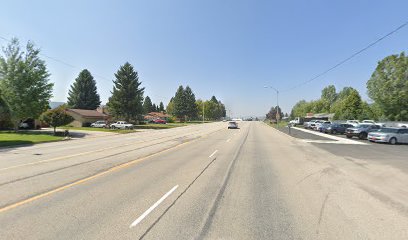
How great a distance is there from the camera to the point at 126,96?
7069 centimetres

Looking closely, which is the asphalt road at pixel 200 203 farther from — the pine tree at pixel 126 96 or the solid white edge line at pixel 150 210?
the pine tree at pixel 126 96

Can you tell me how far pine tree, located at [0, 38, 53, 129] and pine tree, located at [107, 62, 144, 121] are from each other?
2773 cm

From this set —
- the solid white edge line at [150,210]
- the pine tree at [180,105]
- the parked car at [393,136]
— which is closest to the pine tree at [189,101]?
the pine tree at [180,105]

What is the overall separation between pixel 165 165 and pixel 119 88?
2426 inches

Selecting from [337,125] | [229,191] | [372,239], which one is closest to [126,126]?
[337,125]

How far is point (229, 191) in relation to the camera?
27.3 ft

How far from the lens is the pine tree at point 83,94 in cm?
8631

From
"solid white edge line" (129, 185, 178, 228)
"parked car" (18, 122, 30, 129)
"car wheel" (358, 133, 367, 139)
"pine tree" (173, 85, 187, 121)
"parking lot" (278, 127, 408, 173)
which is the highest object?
"pine tree" (173, 85, 187, 121)

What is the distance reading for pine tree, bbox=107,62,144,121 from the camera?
70.2m

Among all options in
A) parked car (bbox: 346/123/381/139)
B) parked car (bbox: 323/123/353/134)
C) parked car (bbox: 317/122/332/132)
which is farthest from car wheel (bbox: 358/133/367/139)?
parked car (bbox: 317/122/332/132)

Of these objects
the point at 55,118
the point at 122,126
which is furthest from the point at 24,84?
the point at 122,126

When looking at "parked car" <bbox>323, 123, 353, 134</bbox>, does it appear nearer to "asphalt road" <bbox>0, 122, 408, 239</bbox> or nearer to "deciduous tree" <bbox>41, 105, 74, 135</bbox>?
"asphalt road" <bbox>0, 122, 408, 239</bbox>

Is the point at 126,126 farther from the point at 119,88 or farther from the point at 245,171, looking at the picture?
the point at 245,171

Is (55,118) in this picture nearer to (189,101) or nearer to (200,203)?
(200,203)
